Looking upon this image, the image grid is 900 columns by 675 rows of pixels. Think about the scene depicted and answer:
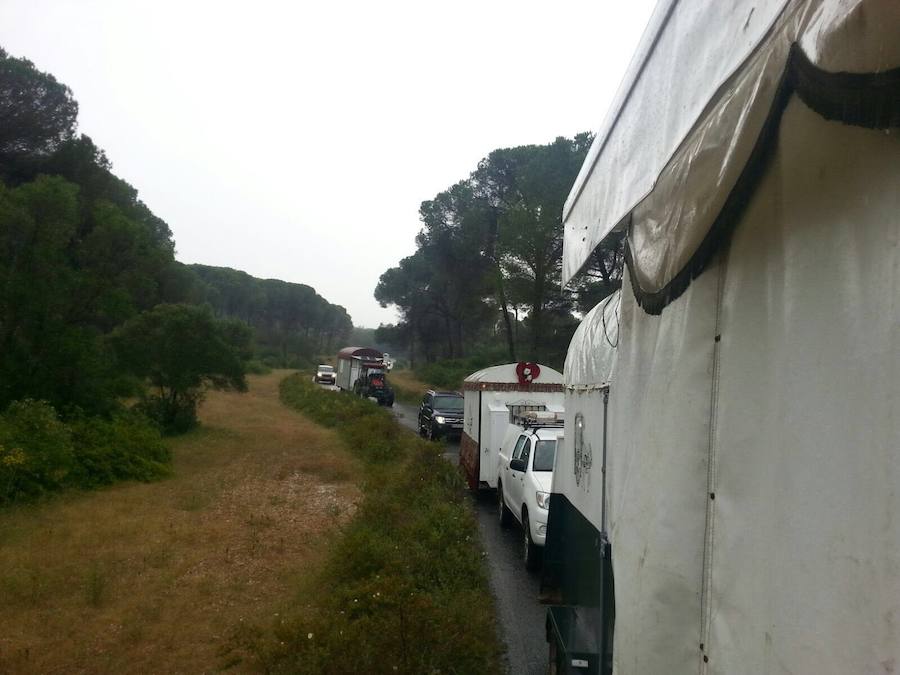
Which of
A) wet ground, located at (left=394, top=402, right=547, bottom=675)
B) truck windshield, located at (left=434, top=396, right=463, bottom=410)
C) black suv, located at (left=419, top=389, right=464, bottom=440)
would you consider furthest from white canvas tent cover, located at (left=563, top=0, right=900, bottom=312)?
truck windshield, located at (left=434, top=396, right=463, bottom=410)

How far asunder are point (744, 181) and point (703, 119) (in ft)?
0.99

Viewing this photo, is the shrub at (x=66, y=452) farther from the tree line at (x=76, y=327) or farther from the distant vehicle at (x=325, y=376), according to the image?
the distant vehicle at (x=325, y=376)

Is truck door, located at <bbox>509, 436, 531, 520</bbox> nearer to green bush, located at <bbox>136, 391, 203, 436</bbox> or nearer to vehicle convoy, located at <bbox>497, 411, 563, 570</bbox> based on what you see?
vehicle convoy, located at <bbox>497, 411, 563, 570</bbox>

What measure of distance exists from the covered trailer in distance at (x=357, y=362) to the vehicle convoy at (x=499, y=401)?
101ft

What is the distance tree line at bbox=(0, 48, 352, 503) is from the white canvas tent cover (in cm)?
1234

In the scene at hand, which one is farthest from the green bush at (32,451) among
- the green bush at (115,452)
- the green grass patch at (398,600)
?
the green grass patch at (398,600)

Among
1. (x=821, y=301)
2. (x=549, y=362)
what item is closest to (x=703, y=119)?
(x=821, y=301)

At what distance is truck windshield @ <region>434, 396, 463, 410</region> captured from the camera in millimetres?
25344

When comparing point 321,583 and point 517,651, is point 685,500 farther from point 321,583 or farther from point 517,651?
point 321,583

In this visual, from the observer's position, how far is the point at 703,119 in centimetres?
179

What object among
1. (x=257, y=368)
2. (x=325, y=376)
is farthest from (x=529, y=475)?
(x=257, y=368)

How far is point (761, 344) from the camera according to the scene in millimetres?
1573

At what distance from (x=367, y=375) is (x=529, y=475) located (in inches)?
1352

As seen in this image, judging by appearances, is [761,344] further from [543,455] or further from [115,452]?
[115,452]
